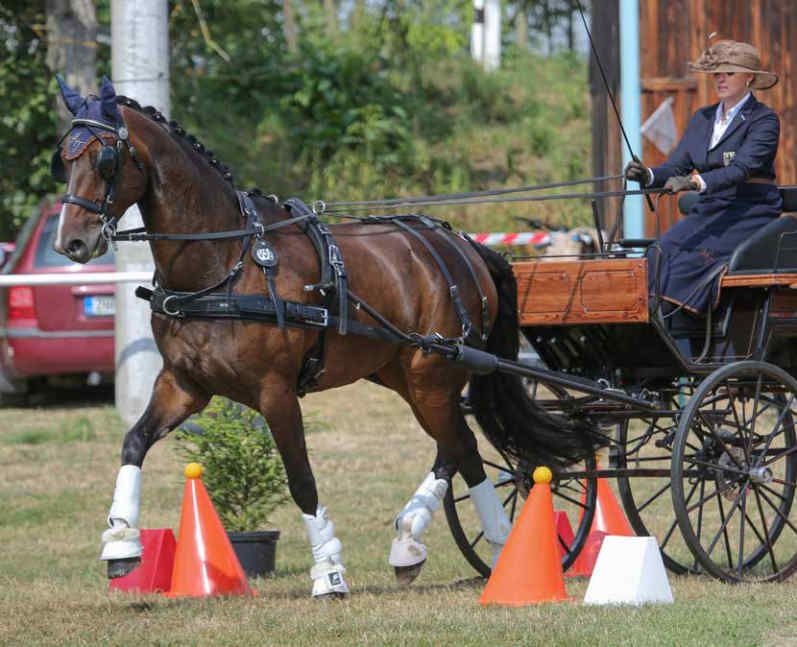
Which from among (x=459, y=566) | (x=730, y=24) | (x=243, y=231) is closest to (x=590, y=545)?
(x=459, y=566)

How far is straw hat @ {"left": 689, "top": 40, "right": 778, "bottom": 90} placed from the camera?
7422mm

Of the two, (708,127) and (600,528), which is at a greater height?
(708,127)

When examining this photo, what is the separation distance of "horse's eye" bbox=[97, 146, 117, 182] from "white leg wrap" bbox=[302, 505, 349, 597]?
1.68 meters

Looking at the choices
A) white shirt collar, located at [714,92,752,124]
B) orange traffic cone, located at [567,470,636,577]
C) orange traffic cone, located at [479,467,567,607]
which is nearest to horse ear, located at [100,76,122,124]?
orange traffic cone, located at [479,467,567,607]

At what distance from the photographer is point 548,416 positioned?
7.64m

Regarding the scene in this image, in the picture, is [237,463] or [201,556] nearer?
[201,556]

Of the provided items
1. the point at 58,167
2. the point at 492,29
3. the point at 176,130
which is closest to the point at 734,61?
the point at 176,130

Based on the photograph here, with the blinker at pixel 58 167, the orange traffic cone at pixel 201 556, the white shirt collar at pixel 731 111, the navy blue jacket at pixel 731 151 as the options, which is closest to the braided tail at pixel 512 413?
the navy blue jacket at pixel 731 151

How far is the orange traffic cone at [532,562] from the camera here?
6.56 metres

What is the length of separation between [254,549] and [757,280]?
283 centimetres

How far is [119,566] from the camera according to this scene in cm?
618

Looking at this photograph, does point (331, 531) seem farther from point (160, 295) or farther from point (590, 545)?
point (590, 545)

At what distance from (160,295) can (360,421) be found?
7344 millimetres

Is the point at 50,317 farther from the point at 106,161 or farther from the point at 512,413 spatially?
the point at 106,161
